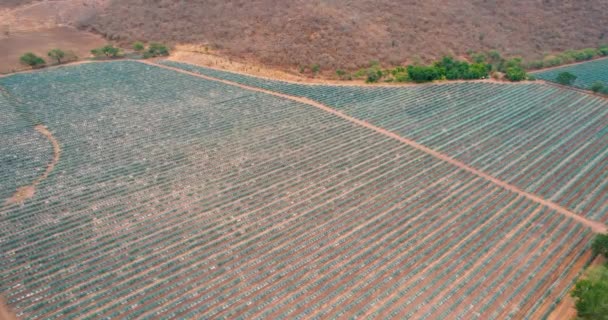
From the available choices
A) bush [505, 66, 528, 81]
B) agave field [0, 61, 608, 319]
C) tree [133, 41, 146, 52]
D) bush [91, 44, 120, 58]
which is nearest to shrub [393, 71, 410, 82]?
agave field [0, 61, 608, 319]

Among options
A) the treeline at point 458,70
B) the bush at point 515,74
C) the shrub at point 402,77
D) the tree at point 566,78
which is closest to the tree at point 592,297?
the shrub at point 402,77

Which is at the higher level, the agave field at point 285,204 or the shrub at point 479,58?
the shrub at point 479,58

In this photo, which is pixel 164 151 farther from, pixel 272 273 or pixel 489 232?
pixel 489 232

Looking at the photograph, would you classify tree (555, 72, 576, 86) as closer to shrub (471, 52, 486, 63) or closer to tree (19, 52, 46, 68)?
shrub (471, 52, 486, 63)

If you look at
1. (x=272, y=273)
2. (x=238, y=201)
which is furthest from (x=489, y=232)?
(x=238, y=201)

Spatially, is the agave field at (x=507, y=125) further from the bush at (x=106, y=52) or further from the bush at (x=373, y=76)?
the bush at (x=106, y=52)

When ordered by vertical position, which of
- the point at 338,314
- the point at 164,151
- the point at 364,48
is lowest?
the point at 338,314
